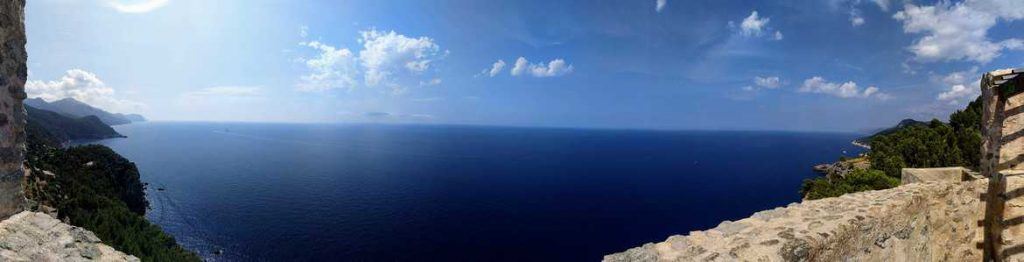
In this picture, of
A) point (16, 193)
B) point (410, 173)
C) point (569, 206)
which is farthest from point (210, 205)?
point (16, 193)

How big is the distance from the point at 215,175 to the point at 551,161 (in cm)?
9539

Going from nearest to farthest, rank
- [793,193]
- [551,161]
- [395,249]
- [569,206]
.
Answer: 1. [395,249]
2. [569,206]
3. [793,193]
4. [551,161]

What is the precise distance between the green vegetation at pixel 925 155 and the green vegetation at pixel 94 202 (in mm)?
59687

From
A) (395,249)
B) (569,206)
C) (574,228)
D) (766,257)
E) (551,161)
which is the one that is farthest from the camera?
(551,161)

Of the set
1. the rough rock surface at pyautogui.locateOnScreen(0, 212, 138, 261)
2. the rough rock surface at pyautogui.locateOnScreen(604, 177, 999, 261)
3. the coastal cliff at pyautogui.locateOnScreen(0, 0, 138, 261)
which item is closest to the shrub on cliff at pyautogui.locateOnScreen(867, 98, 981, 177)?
the rough rock surface at pyautogui.locateOnScreen(604, 177, 999, 261)

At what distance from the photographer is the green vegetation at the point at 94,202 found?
42531 millimetres

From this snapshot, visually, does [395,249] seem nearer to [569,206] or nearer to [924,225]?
[569,206]

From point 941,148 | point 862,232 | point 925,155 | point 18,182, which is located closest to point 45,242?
point 18,182

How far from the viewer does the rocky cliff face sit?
524cm

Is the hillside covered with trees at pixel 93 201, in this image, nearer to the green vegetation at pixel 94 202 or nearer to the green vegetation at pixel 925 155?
the green vegetation at pixel 94 202

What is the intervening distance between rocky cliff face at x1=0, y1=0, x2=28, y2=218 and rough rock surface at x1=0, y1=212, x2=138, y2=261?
0.86ft

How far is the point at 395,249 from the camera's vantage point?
192ft

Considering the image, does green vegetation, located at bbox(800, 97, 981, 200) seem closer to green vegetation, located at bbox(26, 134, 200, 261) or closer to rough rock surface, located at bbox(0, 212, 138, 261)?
rough rock surface, located at bbox(0, 212, 138, 261)

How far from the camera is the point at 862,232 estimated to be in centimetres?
720
